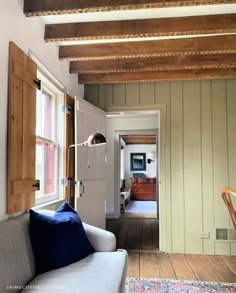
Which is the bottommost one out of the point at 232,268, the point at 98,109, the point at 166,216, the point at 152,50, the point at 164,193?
the point at 232,268

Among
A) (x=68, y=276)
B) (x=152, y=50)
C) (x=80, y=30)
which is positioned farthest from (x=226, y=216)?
(x=80, y=30)

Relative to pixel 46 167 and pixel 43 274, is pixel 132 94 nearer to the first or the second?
pixel 46 167

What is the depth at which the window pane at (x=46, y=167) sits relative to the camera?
2.76 meters

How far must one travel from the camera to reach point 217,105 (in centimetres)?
378

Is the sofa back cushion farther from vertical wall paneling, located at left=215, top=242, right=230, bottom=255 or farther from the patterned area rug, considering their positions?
vertical wall paneling, located at left=215, top=242, right=230, bottom=255

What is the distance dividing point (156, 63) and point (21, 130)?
1925mm

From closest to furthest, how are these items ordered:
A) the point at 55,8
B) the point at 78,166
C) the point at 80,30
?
the point at 55,8
the point at 80,30
the point at 78,166

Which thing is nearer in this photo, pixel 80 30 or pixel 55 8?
pixel 55 8

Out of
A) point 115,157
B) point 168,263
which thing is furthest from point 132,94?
point 115,157

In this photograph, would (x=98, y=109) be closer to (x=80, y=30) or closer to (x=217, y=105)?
(x=80, y=30)

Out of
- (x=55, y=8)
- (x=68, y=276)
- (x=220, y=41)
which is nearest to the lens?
(x=68, y=276)

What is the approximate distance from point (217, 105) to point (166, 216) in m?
1.74

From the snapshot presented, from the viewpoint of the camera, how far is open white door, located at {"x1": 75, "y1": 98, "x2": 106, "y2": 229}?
3.11 metres

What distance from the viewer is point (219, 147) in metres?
3.74
